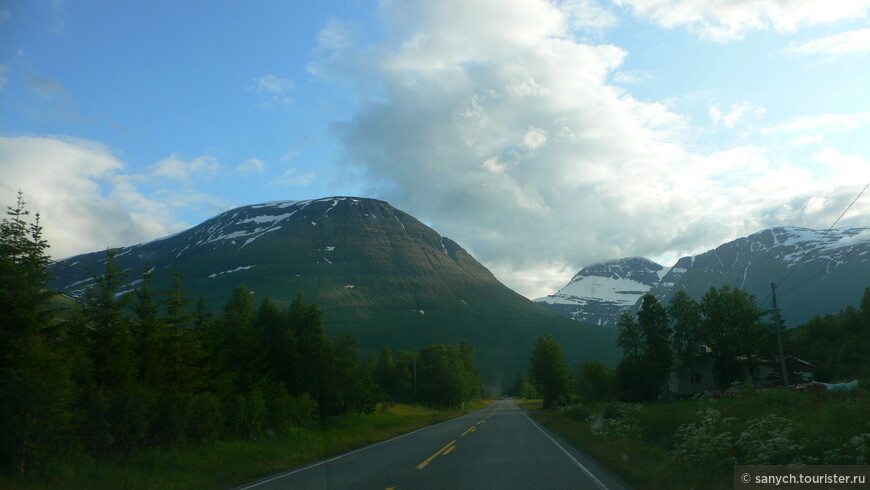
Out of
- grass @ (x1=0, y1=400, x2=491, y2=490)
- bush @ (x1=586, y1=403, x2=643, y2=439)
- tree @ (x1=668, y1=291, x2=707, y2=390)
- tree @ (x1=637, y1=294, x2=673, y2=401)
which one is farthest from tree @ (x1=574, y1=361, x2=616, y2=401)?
grass @ (x1=0, y1=400, x2=491, y2=490)

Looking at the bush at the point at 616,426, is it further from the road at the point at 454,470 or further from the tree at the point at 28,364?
the tree at the point at 28,364

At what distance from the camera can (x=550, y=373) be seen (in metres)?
78.1

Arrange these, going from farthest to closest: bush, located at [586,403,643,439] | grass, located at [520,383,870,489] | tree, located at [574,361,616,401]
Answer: tree, located at [574,361,616,401]
bush, located at [586,403,643,439]
grass, located at [520,383,870,489]

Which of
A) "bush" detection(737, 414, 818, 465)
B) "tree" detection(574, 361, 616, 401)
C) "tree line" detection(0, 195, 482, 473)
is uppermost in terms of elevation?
"tree line" detection(0, 195, 482, 473)

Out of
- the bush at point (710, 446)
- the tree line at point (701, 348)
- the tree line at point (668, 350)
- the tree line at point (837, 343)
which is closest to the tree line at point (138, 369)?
the bush at point (710, 446)

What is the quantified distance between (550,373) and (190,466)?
66.2 metres

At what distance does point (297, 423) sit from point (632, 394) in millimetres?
50550

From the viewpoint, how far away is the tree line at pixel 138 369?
570 inches

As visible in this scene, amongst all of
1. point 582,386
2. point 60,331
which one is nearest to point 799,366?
point 582,386

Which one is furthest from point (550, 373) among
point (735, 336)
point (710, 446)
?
point (710, 446)

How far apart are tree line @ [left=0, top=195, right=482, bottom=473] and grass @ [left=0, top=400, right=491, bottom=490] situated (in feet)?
2.01

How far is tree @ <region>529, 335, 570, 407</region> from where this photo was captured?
253 feet

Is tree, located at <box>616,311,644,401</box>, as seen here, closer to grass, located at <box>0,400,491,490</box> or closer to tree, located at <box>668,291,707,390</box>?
tree, located at <box>668,291,707,390</box>

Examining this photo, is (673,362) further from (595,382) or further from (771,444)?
(771,444)
